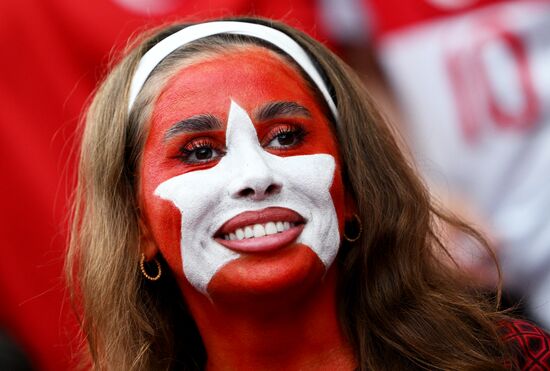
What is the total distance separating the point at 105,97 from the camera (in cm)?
278

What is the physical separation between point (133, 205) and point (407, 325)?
0.76 meters

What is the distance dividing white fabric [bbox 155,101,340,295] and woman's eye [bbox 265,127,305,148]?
0.15 ft

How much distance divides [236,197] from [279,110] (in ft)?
0.88

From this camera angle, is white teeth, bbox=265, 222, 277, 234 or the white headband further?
the white headband

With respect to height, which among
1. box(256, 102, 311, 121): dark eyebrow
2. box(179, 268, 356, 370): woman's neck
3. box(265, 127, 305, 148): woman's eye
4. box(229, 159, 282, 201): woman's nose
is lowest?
box(179, 268, 356, 370): woman's neck

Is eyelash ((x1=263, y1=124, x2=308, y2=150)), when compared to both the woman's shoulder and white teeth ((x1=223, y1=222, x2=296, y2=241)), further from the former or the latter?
the woman's shoulder

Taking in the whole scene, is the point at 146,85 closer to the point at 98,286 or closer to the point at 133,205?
the point at 133,205

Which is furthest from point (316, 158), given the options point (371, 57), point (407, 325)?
point (371, 57)

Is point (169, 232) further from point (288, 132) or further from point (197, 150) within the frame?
point (288, 132)

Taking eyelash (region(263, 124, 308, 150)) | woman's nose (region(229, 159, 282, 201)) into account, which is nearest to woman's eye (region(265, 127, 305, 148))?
eyelash (region(263, 124, 308, 150))

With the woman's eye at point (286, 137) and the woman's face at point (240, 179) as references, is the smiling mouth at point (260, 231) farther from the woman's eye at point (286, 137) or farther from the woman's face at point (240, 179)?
the woman's eye at point (286, 137)

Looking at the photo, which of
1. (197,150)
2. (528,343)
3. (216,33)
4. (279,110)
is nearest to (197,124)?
(197,150)

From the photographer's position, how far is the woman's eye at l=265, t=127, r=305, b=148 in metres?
2.51

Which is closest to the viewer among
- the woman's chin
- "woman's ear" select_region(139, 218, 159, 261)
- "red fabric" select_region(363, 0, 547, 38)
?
the woman's chin
